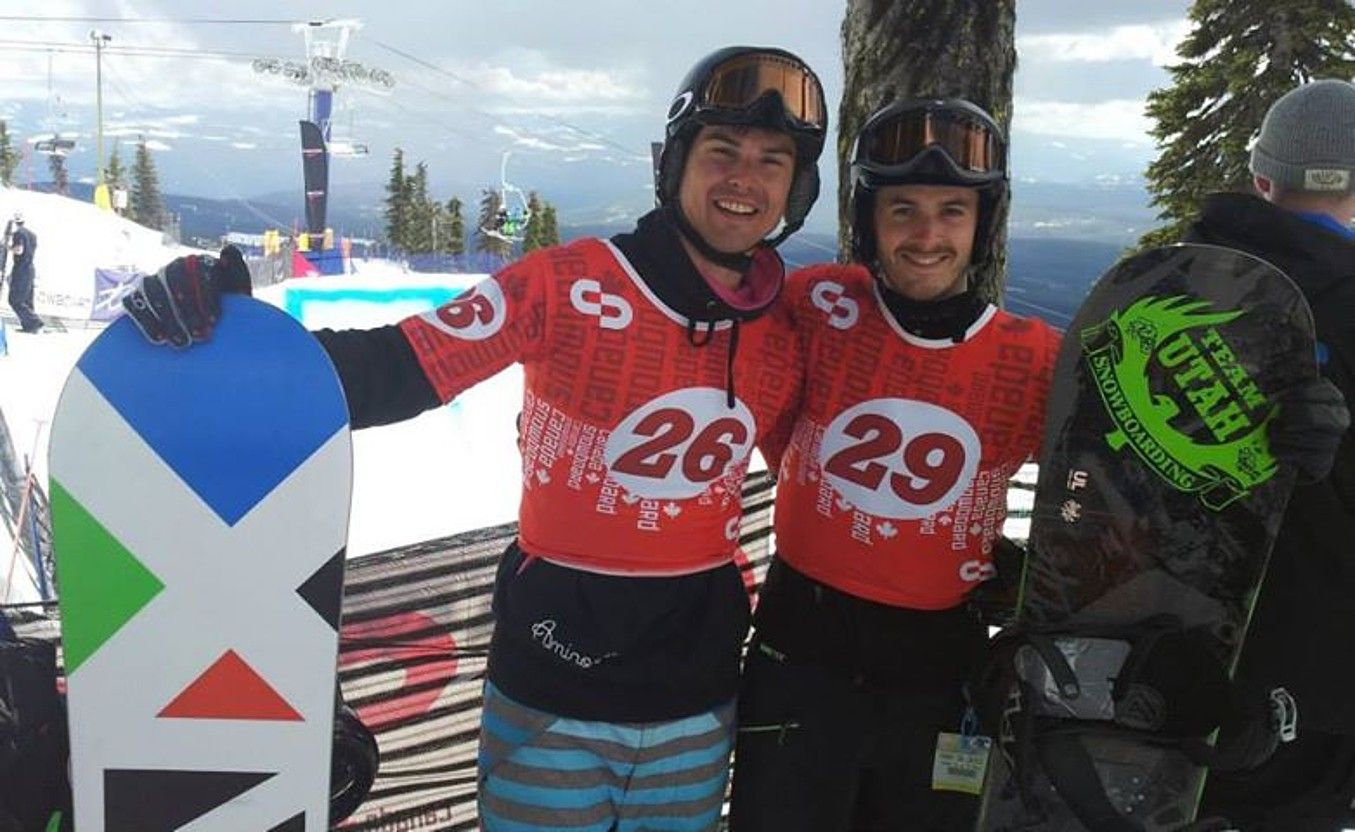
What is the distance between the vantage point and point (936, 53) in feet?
8.66

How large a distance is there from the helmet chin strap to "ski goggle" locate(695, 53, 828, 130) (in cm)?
20

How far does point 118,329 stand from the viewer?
5.30 feet

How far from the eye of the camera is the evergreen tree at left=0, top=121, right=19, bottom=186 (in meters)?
72.4

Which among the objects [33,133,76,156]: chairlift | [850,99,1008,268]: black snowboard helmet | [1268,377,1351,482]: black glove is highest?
[850,99,1008,268]: black snowboard helmet

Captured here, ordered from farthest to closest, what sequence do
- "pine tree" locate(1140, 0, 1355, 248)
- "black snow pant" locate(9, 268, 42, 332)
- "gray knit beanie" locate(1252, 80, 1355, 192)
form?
"black snow pant" locate(9, 268, 42, 332), "pine tree" locate(1140, 0, 1355, 248), "gray knit beanie" locate(1252, 80, 1355, 192)

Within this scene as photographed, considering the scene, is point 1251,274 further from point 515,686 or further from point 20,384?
point 20,384

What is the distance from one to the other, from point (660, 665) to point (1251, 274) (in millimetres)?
1317

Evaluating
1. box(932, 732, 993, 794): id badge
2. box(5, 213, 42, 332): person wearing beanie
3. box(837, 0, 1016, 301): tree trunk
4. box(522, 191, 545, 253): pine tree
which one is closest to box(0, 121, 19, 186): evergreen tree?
box(522, 191, 545, 253): pine tree

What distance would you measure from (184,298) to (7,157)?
296 ft

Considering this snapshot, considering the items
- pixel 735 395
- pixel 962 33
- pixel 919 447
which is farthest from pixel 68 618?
pixel 962 33

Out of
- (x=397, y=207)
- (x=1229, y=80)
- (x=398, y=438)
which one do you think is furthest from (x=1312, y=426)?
(x=397, y=207)

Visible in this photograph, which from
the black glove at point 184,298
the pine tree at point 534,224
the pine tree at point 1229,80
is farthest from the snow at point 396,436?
the pine tree at point 534,224

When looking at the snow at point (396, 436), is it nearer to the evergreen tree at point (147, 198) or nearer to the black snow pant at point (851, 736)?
the black snow pant at point (851, 736)

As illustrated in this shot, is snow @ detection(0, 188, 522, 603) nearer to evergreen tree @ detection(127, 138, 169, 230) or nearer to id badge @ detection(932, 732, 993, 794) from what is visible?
id badge @ detection(932, 732, 993, 794)
